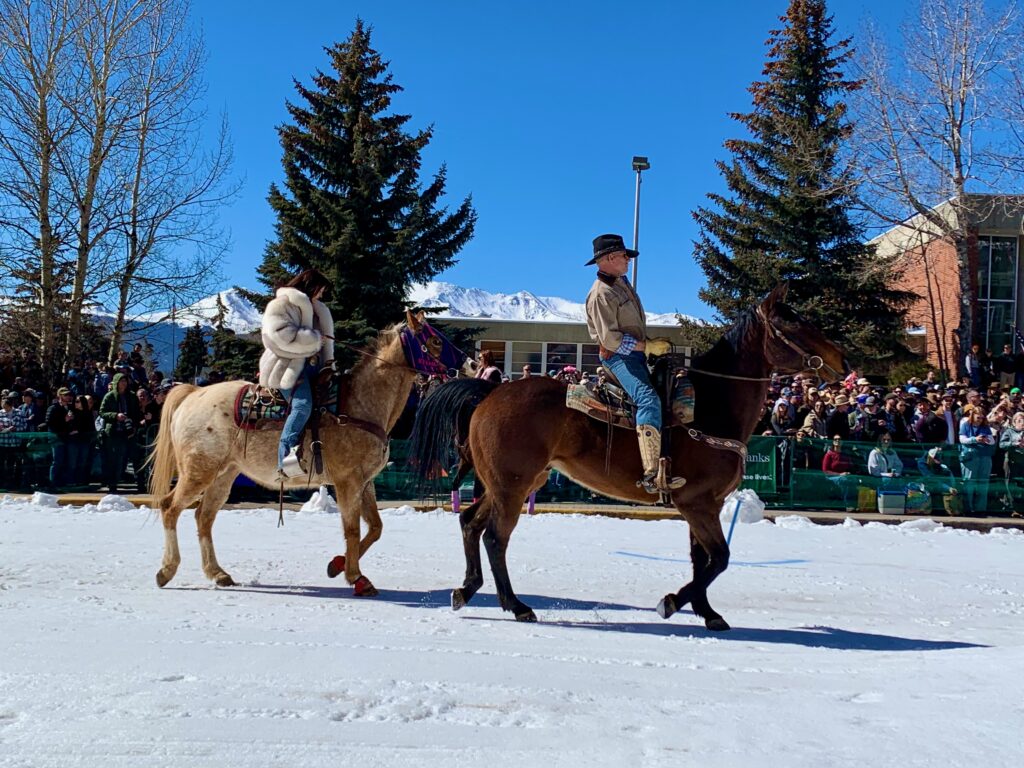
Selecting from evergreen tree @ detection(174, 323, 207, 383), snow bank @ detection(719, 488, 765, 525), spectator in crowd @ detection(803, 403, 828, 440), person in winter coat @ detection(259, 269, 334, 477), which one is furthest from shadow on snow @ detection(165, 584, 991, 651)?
evergreen tree @ detection(174, 323, 207, 383)

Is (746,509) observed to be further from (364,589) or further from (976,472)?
(364,589)

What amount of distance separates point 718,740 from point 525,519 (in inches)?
354

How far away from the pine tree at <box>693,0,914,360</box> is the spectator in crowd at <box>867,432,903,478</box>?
36.0ft

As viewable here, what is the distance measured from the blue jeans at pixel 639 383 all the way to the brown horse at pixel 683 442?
28 centimetres

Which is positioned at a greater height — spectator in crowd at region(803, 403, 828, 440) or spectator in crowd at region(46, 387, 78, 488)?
spectator in crowd at region(803, 403, 828, 440)

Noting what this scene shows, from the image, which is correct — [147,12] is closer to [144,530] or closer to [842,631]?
[144,530]

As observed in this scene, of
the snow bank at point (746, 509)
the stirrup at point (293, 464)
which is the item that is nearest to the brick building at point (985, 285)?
the snow bank at point (746, 509)

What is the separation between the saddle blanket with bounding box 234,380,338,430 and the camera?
7820 millimetres

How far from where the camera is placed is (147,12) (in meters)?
21.5

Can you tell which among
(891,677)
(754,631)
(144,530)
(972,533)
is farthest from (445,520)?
(891,677)

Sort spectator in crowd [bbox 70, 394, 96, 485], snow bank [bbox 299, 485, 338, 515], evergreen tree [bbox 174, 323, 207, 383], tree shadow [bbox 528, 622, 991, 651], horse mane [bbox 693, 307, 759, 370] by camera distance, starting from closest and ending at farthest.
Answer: tree shadow [bbox 528, 622, 991, 651] → horse mane [bbox 693, 307, 759, 370] → snow bank [bbox 299, 485, 338, 515] → spectator in crowd [bbox 70, 394, 96, 485] → evergreen tree [bbox 174, 323, 207, 383]

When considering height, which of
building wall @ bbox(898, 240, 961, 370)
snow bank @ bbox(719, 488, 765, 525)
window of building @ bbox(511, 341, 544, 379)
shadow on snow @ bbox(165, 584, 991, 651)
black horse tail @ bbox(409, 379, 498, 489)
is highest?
building wall @ bbox(898, 240, 961, 370)

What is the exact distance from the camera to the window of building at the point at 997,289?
106 feet

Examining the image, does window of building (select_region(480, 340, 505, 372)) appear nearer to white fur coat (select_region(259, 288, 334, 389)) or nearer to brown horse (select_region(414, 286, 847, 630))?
white fur coat (select_region(259, 288, 334, 389))
